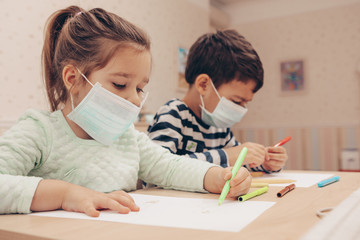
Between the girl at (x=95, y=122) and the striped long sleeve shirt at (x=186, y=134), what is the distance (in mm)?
214

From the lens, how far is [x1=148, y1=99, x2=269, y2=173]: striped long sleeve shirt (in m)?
1.07

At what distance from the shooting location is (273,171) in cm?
111

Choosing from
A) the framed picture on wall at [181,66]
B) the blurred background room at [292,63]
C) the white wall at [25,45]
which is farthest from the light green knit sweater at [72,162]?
the framed picture on wall at [181,66]

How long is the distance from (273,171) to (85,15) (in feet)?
2.50

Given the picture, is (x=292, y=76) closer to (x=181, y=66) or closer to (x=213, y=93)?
(x=181, y=66)

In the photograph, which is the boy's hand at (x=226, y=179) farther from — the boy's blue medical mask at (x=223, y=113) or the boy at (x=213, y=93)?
the boy's blue medical mask at (x=223, y=113)

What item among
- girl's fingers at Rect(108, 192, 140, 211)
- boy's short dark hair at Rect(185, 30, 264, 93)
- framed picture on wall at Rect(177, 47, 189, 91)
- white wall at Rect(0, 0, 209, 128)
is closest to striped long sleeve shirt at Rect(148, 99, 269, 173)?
boy's short dark hair at Rect(185, 30, 264, 93)

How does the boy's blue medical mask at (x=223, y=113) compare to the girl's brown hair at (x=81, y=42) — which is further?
the boy's blue medical mask at (x=223, y=113)

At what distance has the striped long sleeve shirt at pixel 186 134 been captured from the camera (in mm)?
1074

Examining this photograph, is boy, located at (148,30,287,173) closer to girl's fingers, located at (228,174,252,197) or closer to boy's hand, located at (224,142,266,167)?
boy's hand, located at (224,142,266,167)

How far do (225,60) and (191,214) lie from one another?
89 cm

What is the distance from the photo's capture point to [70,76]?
0.78 metres

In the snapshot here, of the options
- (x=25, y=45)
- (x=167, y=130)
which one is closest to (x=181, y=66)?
(x=25, y=45)

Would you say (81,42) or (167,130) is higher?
(81,42)
